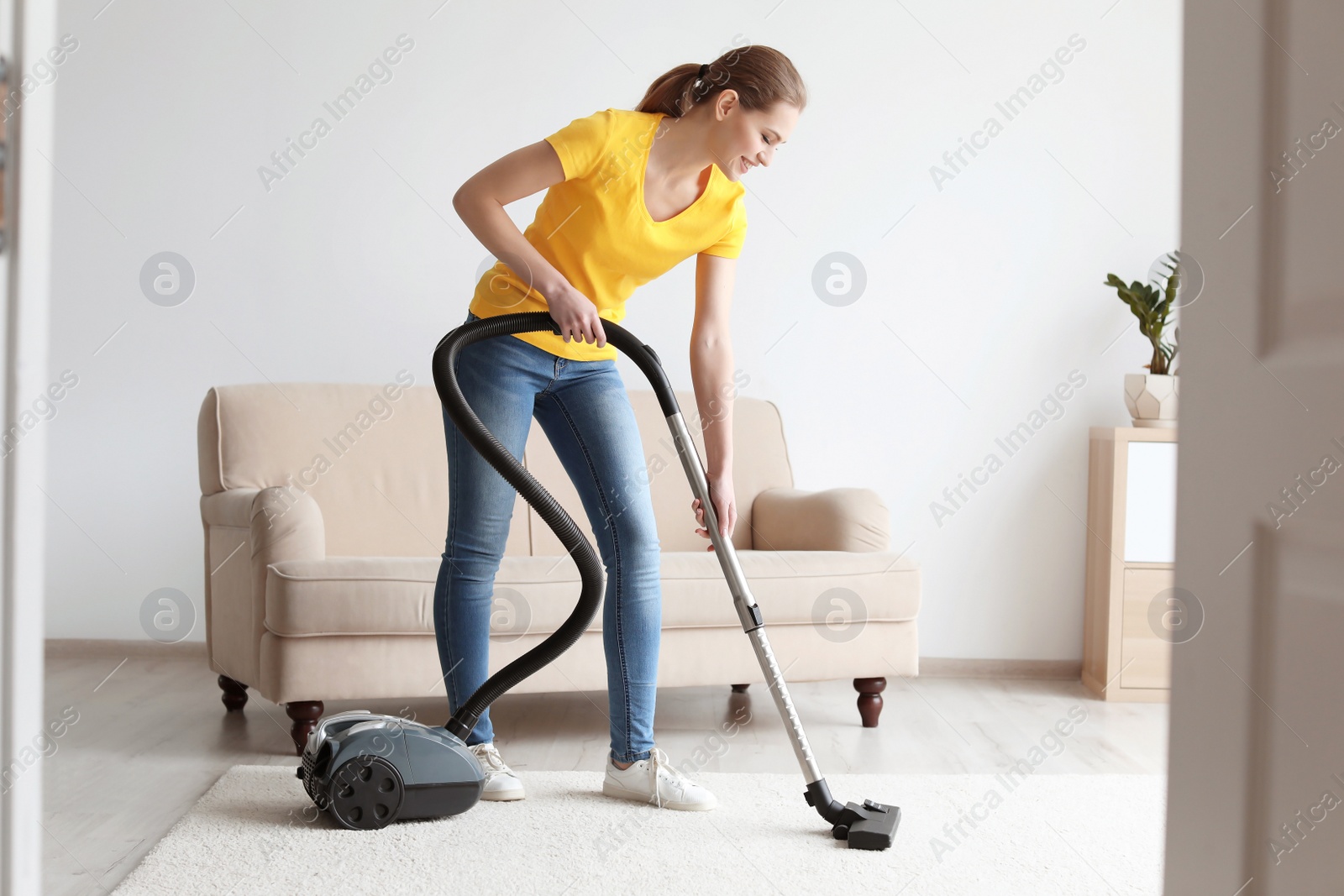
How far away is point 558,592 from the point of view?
2.32 meters

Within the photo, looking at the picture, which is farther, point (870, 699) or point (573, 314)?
point (870, 699)

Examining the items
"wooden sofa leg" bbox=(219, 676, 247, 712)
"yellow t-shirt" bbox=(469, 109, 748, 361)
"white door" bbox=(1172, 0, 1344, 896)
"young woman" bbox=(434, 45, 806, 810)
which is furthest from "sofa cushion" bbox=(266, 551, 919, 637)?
"white door" bbox=(1172, 0, 1344, 896)

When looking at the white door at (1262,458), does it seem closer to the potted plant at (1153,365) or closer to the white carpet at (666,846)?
the white carpet at (666,846)

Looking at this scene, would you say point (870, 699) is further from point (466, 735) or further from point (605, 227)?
point (605, 227)

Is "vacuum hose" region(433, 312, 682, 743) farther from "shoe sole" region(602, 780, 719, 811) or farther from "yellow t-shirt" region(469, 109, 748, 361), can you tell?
"shoe sole" region(602, 780, 719, 811)

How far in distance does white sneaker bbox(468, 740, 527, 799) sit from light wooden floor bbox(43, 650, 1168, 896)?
0.76 feet

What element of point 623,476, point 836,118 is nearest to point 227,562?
point 623,476

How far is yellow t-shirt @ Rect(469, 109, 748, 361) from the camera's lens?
1680 mm

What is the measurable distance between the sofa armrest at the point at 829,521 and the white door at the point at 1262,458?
6.62 ft

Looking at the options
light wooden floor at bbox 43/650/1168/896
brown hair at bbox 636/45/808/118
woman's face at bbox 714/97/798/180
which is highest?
brown hair at bbox 636/45/808/118

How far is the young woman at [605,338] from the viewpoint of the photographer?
166 cm

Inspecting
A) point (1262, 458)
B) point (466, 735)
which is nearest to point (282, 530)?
point (466, 735)

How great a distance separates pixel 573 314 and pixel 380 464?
4.79 feet

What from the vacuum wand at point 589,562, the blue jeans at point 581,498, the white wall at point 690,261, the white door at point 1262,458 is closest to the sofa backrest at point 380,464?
the white wall at point 690,261
